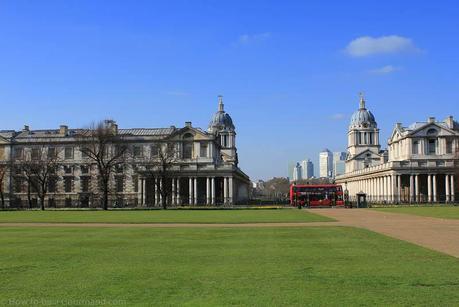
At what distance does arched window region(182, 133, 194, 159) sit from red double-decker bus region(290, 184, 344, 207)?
29.8 metres

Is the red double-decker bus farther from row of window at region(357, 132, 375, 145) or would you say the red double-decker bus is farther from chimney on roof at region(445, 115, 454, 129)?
row of window at region(357, 132, 375, 145)

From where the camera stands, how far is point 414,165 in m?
120

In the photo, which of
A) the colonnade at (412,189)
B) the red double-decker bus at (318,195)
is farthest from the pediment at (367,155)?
the red double-decker bus at (318,195)

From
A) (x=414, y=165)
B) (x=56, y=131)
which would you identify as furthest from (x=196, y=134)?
(x=414, y=165)

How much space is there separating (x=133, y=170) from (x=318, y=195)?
42035mm

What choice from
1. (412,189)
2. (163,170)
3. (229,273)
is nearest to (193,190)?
(163,170)

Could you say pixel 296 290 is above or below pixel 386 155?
below

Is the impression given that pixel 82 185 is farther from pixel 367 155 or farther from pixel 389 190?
pixel 367 155

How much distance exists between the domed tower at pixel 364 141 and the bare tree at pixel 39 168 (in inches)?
3998

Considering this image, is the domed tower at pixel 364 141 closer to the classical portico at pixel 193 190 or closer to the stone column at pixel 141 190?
the classical portico at pixel 193 190

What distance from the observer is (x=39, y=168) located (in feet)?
341

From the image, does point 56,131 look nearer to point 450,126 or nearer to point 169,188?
point 169,188

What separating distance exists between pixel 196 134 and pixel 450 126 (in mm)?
60255

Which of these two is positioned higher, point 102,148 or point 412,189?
point 102,148
